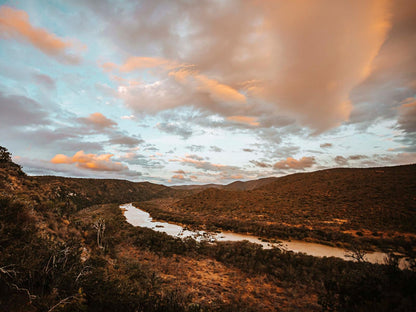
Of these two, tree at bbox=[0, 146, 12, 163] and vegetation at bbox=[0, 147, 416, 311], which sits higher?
tree at bbox=[0, 146, 12, 163]

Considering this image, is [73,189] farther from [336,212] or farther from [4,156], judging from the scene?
[336,212]

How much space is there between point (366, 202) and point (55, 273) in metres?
46.0

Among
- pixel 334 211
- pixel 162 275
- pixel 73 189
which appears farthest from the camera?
pixel 73 189

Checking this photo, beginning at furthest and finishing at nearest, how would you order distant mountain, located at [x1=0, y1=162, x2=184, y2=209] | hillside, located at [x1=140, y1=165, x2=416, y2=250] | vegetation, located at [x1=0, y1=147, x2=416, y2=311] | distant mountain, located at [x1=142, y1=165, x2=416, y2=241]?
distant mountain, located at [x1=142, y1=165, x2=416, y2=241] → hillside, located at [x1=140, y1=165, x2=416, y2=250] → distant mountain, located at [x1=0, y1=162, x2=184, y2=209] → vegetation, located at [x1=0, y1=147, x2=416, y2=311]

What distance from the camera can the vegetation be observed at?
554 cm

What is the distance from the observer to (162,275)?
41.0 feet

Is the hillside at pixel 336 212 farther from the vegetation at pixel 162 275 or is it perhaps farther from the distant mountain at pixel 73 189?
the distant mountain at pixel 73 189

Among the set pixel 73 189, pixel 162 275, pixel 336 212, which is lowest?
pixel 73 189

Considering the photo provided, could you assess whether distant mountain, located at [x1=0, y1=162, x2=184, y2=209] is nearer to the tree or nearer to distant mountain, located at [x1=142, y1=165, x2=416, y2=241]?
the tree

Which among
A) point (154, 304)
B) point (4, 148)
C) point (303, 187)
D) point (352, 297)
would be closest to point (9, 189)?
point (4, 148)

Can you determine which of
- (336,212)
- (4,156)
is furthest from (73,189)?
(336,212)


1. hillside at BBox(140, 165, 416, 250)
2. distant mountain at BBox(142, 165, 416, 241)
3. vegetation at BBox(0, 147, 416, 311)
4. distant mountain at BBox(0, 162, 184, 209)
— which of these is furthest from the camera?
distant mountain at BBox(142, 165, 416, 241)

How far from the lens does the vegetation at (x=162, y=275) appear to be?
5535 millimetres

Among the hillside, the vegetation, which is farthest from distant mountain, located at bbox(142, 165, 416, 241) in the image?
the vegetation
